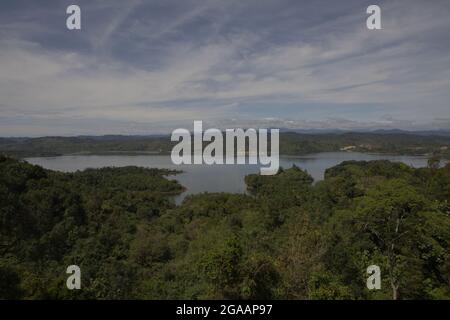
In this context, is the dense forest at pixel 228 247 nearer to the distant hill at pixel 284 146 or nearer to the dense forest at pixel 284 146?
the dense forest at pixel 284 146

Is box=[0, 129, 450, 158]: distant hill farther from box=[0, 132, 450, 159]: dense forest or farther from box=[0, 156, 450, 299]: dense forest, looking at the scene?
box=[0, 156, 450, 299]: dense forest

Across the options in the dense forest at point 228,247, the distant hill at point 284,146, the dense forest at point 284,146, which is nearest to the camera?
the dense forest at point 228,247

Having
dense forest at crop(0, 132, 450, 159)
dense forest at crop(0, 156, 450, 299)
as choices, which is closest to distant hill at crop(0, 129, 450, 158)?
dense forest at crop(0, 132, 450, 159)

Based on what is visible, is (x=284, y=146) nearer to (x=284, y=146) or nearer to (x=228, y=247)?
(x=284, y=146)

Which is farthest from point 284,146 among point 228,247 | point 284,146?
point 228,247

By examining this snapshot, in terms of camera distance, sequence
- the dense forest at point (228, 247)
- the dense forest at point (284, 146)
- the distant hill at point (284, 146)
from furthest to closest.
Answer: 1. the distant hill at point (284, 146)
2. the dense forest at point (284, 146)
3. the dense forest at point (228, 247)

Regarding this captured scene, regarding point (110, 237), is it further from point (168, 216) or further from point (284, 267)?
point (284, 267)

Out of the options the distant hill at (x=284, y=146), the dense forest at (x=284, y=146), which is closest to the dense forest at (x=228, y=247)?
the dense forest at (x=284, y=146)
